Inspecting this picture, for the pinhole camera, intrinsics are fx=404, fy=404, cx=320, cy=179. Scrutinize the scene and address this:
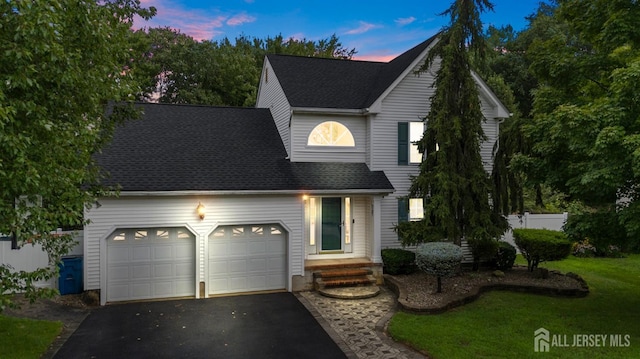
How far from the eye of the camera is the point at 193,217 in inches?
459

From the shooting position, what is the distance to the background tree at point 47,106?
494 centimetres

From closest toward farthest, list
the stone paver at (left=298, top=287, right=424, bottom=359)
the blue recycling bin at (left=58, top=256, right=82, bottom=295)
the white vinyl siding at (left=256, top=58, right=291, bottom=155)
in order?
the stone paver at (left=298, top=287, right=424, bottom=359) < the blue recycling bin at (left=58, top=256, right=82, bottom=295) < the white vinyl siding at (left=256, top=58, right=291, bottom=155)

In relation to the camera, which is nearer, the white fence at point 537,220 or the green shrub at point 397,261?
the green shrub at point 397,261

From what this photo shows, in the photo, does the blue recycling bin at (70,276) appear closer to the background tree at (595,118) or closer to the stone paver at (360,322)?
the stone paver at (360,322)

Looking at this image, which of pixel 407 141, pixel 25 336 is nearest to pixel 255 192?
pixel 407 141

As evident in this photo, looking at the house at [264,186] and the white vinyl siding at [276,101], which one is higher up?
the white vinyl siding at [276,101]

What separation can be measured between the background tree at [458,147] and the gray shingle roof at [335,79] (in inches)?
95.8

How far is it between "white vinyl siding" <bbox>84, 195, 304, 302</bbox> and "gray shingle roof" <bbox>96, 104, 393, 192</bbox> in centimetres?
46

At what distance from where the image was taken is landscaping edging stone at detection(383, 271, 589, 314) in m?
9.74

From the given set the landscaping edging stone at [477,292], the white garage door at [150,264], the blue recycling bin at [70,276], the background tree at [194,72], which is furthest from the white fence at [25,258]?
the background tree at [194,72]

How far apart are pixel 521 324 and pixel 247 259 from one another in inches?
295

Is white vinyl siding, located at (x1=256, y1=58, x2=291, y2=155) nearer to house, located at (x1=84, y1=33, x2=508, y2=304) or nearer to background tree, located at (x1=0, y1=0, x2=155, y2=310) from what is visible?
house, located at (x1=84, y1=33, x2=508, y2=304)

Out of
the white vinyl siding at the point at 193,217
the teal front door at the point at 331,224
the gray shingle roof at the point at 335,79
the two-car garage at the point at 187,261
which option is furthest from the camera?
the gray shingle roof at the point at 335,79

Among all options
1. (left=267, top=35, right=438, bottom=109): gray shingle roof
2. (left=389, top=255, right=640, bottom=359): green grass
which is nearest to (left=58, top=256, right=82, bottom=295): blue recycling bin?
(left=267, top=35, right=438, bottom=109): gray shingle roof
